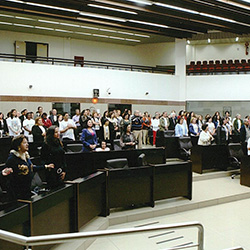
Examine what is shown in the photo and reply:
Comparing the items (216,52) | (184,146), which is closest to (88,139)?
(184,146)

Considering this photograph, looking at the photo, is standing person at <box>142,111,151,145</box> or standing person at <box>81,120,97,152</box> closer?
standing person at <box>81,120,97,152</box>

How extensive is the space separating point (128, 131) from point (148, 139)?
654cm

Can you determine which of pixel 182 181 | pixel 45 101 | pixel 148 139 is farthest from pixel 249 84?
pixel 182 181

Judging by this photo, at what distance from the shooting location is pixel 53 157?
4980 mm

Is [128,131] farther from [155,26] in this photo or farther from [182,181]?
[155,26]

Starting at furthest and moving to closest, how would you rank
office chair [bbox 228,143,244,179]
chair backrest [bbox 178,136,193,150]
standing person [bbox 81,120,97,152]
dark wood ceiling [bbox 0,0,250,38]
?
1. dark wood ceiling [bbox 0,0,250,38]
2. chair backrest [bbox 178,136,193,150]
3. office chair [bbox 228,143,244,179]
4. standing person [bbox 81,120,97,152]

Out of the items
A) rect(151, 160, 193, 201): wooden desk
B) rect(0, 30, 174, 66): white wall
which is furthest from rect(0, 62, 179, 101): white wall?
rect(151, 160, 193, 201): wooden desk

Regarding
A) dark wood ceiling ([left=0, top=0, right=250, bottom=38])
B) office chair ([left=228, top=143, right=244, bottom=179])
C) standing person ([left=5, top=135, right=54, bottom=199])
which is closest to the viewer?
standing person ([left=5, top=135, right=54, bottom=199])

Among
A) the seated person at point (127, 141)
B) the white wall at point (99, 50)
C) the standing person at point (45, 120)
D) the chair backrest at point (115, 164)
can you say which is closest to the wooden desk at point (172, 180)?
the chair backrest at point (115, 164)

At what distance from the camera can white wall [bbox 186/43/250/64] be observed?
72.1 ft

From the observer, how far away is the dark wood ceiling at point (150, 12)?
42.8 feet

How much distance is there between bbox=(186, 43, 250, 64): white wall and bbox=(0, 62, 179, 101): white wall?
16.0ft

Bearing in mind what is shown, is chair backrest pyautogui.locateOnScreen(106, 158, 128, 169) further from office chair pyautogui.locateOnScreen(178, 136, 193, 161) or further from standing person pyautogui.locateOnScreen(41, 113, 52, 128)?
standing person pyautogui.locateOnScreen(41, 113, 52, 128)

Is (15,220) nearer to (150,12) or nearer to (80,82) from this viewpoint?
(150,12)
